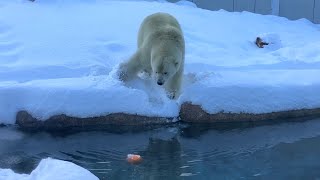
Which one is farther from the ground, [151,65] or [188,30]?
[188,30]

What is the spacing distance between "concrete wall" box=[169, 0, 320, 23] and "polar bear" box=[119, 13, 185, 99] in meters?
5.35

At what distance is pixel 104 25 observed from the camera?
8.97 meters

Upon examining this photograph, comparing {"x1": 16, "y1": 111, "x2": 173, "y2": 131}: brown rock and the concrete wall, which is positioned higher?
the concrete wall

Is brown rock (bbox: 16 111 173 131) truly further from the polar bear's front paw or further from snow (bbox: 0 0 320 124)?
the polar bear's front paw

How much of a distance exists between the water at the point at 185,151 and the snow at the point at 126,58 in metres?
0.34

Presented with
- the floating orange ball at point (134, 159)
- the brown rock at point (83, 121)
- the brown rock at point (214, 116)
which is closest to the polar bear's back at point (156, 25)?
the brown rock at point (214, 116)

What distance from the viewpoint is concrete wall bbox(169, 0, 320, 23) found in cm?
1169

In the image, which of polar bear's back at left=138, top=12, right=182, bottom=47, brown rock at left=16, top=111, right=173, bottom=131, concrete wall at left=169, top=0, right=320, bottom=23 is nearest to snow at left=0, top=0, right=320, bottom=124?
brown rock at left=16, top=111, right=173, bottom=131

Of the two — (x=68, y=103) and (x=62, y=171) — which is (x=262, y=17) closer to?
(x=68, y=103)

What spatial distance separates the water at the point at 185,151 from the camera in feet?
15.8

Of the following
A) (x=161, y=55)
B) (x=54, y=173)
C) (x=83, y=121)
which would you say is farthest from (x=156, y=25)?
(x=54, y=173)

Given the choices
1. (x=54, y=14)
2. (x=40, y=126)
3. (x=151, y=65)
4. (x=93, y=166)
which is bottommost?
(x=93, y=166)

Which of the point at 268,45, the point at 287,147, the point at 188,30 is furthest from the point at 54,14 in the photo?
the point at 287,147

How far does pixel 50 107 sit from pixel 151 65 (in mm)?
1216
